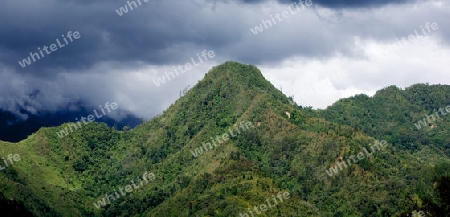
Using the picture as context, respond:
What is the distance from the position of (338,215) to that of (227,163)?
3187cm

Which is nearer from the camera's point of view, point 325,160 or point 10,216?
point 10,216

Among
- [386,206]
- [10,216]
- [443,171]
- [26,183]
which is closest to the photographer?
[10,216]

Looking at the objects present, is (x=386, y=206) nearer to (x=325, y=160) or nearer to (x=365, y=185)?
(x=365, y=185)

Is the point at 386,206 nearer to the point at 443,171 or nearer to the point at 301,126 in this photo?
the point at 443,171

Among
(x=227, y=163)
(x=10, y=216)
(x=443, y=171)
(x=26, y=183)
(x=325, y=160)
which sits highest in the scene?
(x=26, y=183)

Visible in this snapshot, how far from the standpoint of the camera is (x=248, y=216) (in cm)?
11675

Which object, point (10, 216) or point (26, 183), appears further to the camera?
point (26, 183)

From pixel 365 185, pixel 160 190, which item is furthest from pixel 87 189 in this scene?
pixel 365 185

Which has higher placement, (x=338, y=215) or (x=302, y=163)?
(x=302, y=163)

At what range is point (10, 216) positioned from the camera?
86812 mm

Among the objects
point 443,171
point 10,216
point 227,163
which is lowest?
point 443,171

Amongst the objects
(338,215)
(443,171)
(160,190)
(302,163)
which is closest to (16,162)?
(160,190)

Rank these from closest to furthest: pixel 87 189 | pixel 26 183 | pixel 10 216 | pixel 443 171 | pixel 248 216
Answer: pixel 10 216 → pixel 248 216 → pixel 443 171 → pixel 26 183 → pixel 87 189

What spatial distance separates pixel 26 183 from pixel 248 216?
3141 inches
